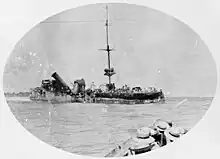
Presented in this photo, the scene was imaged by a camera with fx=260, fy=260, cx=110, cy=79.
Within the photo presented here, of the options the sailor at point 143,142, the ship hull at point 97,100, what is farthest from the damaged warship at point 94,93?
the sailor at point 143,142

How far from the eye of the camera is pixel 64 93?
1231 mm

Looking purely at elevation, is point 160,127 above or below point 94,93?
below

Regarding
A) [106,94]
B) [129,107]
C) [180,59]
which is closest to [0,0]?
[106,94]

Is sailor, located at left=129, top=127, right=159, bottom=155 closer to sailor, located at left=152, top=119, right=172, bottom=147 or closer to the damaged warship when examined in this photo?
sailor, located at left=152, top=119, right=172, bottom=147

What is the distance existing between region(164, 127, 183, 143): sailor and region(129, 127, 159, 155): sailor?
2.7 inches

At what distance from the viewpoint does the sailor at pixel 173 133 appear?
122 centimetres

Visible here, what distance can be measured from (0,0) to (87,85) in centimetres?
59

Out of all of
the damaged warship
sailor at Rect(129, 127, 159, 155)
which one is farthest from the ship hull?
sailor at Rect(129, 127, 159, 155)

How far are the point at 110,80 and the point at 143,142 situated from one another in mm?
331

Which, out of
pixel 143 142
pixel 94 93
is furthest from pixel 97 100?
pixel 143 142

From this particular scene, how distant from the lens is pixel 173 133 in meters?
1.22

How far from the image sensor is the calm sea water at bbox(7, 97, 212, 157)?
122cm

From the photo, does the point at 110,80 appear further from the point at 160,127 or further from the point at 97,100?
the point at 160,127

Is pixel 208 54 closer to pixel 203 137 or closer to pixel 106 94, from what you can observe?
pixel 203 137
